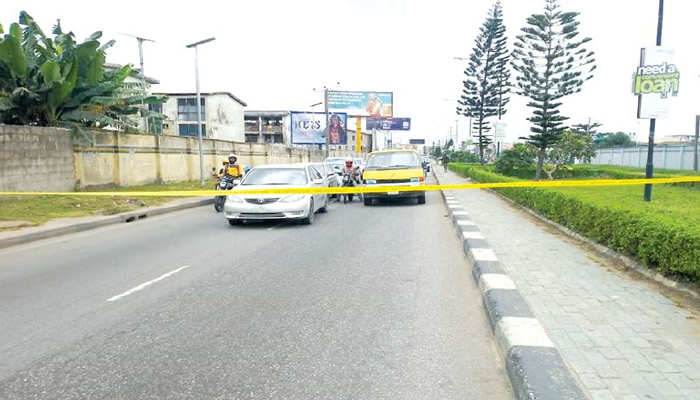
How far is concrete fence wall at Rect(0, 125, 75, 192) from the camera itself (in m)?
12.8

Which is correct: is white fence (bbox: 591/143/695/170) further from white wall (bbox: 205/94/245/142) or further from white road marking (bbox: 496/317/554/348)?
white wall (bbox: 205/94/245/142)

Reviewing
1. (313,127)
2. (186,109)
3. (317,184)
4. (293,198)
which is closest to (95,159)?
(317,184)

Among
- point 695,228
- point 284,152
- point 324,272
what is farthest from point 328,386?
point 284,152

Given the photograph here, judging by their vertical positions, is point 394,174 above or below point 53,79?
below

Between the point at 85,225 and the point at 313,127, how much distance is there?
4273 cm

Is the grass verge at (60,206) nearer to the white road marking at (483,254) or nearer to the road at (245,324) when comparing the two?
the road at (245,324)

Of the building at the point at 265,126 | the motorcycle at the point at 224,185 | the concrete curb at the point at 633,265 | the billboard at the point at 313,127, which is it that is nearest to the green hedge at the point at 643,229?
the concrete curb at the point at 633,265

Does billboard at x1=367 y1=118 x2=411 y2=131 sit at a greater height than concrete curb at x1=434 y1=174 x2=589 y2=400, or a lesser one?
greater

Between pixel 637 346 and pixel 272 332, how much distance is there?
2.88 metres

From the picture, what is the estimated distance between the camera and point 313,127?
172 feet

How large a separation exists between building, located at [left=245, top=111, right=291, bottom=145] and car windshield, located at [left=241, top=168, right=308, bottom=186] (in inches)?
2252

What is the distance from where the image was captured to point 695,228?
16.0ft

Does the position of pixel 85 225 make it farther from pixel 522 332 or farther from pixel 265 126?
pixel 265 126

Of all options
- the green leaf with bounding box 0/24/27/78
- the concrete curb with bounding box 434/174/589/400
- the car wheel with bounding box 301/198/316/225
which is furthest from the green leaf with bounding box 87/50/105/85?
the concrete curb with bounding box 434/174/589/400
